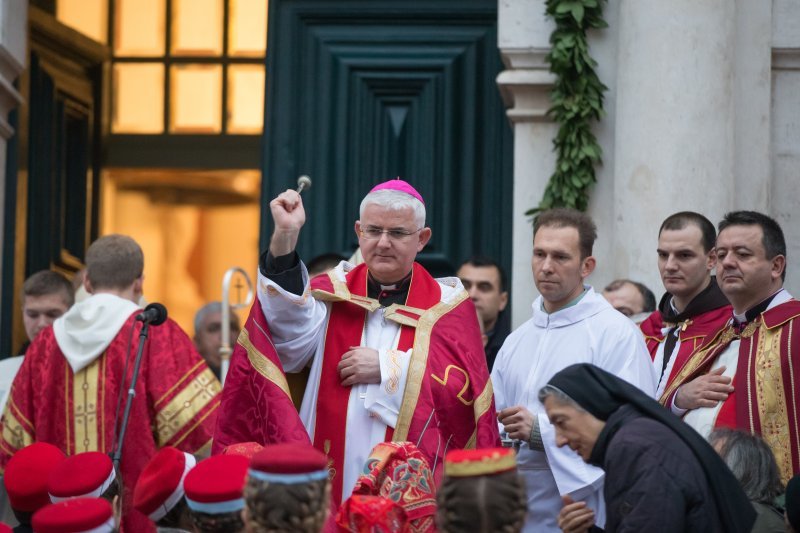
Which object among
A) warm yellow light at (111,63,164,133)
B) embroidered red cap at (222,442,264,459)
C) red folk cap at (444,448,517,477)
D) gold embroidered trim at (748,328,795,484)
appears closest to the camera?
red folk cap at (444,448,517,477)

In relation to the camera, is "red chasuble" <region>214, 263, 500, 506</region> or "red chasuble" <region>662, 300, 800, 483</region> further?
"red chasuble" <region>662, 300, 800, 483</region>

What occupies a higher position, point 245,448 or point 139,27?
point 139,27

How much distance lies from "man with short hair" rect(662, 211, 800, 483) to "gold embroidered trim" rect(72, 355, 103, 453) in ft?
8.34

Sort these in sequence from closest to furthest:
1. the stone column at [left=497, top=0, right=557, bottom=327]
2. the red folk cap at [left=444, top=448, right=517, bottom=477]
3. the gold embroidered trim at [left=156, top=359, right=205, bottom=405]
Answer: the red folk cap at [left=444, top=448, right=517, bottom=477] < the gold embroidered trim at [left=156, top=359, right=205, bottom=405] < the stone column at [left=497, top=0, right=557, bottom=327]

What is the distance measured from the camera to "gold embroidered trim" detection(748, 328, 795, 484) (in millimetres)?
5969

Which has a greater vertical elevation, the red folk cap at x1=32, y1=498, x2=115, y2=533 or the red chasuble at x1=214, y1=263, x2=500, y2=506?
the red chasuble at x1=214, y1=263, x2=500, y2=506

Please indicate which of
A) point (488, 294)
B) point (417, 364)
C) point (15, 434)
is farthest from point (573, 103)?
point (15, 434)

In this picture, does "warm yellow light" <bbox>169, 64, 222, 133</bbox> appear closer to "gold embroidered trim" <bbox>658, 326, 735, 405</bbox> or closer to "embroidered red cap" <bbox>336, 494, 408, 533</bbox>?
"gold embroidered trim" <bbox>658, 326, 735, 405</bbox>

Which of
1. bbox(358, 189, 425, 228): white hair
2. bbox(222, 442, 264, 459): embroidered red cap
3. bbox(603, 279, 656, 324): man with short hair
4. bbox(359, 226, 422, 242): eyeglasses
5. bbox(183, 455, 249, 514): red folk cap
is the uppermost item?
bbox(358, 189, 425, 228): white hair

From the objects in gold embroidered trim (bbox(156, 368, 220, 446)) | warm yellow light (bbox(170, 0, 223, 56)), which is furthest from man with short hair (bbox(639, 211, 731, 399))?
warm yellow light (bbox(170, 0, 223, 56))

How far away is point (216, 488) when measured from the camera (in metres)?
4.11

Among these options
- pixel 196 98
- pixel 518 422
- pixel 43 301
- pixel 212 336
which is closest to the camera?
pixel 518 422

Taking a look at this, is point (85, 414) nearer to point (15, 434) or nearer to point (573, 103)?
point (15, 434)

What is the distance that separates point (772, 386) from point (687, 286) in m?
0.84
